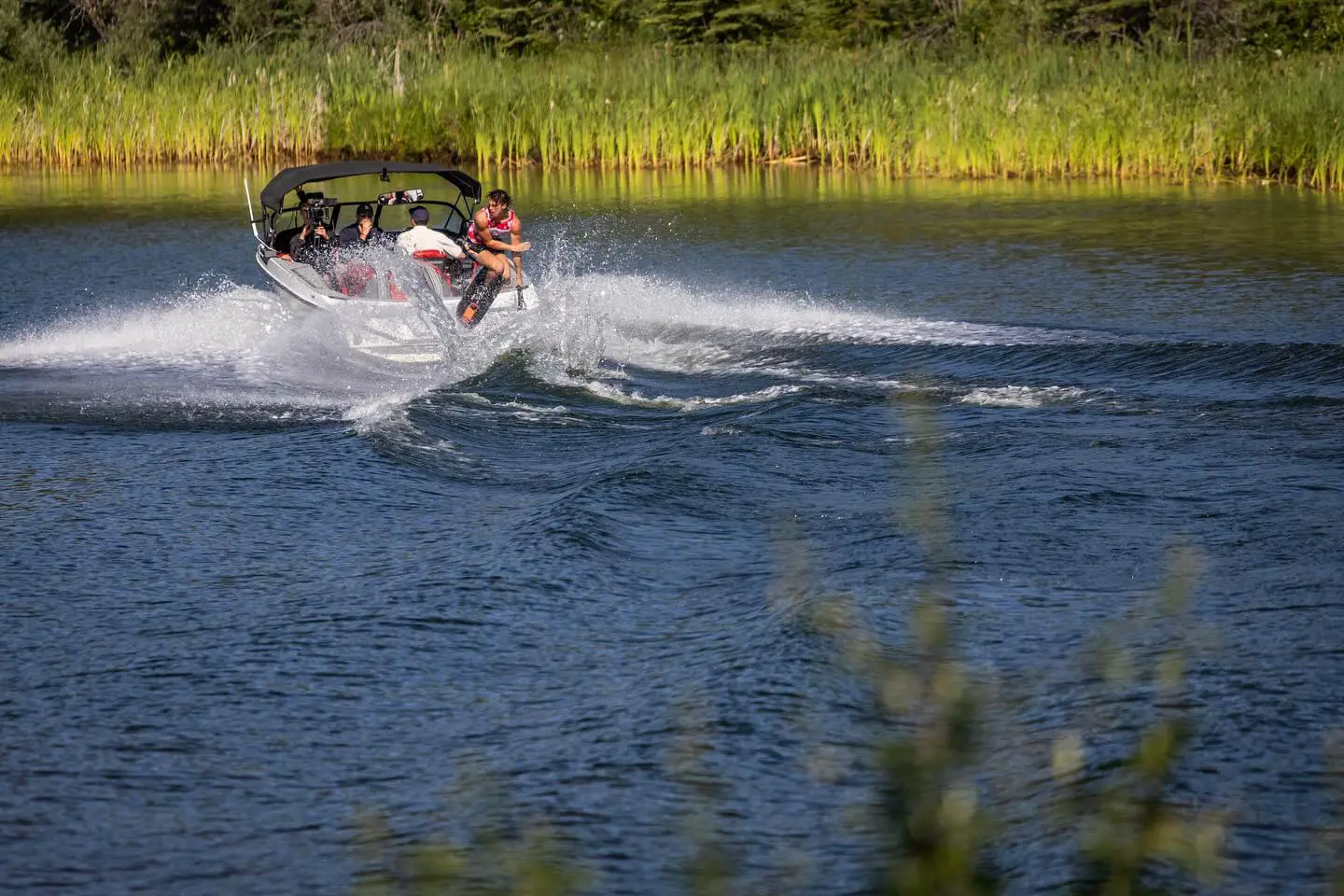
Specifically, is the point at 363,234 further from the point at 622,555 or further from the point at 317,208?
the point at 622,555

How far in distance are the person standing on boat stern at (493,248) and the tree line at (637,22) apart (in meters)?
19.8

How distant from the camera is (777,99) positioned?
27.9m

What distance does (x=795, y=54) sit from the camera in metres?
32.0

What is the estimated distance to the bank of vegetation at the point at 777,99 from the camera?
24.2m

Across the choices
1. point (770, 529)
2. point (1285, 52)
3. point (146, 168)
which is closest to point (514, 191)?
point (146, 168)

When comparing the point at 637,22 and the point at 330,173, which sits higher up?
the point at 637,22

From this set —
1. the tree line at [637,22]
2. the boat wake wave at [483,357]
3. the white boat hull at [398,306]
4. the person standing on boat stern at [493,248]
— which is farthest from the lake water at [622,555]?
the tree line at [637,22]

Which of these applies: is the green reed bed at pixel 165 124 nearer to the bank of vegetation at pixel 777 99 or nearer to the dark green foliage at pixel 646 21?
the bank of vegetation at pixel 777 99

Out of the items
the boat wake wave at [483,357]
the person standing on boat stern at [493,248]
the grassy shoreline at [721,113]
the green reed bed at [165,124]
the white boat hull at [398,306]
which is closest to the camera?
the boat wake wave at [483,357]

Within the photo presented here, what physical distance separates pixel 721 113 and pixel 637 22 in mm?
15009

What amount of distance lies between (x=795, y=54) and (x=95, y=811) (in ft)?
92.9

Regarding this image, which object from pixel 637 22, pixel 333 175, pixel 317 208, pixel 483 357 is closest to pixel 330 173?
pixel 333 175

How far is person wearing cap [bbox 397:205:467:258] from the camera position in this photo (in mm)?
13758

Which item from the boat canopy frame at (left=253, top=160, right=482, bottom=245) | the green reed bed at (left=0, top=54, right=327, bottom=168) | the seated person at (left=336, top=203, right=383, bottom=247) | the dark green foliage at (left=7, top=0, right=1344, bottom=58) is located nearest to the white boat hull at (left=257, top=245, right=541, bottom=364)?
the seated person at (left=336, top=203, right=383, bottom=247)
